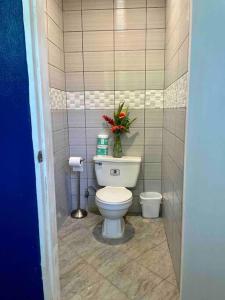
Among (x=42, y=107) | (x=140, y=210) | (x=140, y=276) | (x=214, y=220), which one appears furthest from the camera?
(x=140, y=210)

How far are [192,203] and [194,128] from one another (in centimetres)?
42

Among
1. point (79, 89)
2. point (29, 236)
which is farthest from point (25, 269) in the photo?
point (79, 89)

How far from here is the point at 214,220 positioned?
4.17 ft

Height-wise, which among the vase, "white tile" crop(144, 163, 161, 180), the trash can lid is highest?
the vase

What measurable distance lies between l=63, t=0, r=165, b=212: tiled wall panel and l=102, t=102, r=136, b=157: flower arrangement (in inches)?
3.3

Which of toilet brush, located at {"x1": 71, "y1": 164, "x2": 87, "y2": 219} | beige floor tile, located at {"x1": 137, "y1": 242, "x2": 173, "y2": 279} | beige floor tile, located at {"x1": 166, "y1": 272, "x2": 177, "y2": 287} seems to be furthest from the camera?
toilet brush, located at {"x1": 71, "y1": 164, "x2": 87, "y2": 219}

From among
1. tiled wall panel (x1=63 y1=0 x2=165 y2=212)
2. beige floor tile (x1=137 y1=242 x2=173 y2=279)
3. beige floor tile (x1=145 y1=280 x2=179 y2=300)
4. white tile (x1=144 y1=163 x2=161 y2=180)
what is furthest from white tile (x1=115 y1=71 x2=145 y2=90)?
beige floor tile (x1=145 y1=280 x2=179 y2=300)

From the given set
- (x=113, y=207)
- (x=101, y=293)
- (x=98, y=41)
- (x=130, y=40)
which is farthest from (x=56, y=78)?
(x=101, y=293)

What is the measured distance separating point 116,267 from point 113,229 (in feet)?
1.40

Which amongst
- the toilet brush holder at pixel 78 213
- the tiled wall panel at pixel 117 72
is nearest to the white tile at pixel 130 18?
the tiled wall panel at pixel 117 72

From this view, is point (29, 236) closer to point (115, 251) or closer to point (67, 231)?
point (115, 251)

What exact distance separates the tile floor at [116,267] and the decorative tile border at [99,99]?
130 cm

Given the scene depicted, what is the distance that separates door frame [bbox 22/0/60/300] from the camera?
0.95 metres

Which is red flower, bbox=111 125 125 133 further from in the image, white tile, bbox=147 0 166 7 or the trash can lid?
white tile, bbox=147 0 166 7
